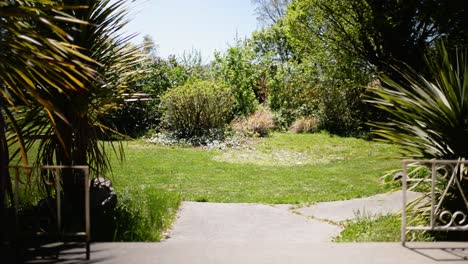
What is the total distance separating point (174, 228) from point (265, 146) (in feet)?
27.9

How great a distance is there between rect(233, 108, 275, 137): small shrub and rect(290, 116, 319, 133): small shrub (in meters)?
1.13

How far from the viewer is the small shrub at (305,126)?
17672 mm

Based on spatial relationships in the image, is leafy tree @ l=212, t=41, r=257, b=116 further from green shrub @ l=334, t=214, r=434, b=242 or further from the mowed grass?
green shrub @ l=334, t=214, r=434, b=242

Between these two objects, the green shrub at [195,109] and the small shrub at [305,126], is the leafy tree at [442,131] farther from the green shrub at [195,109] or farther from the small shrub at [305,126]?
the small shrub at [305,126]

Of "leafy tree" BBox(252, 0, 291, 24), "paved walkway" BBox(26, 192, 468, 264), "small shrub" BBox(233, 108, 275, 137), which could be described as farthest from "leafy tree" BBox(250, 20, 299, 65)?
"paved walkway" BBox(26, 192, 468, 264)

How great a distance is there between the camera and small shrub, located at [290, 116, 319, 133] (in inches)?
696

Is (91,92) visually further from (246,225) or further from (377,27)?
(377,27)

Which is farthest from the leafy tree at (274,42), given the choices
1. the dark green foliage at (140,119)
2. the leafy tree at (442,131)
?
the leafy tree at (442,131)

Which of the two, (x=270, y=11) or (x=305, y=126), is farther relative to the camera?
(x=270, y=11)

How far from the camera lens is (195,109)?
621 inches

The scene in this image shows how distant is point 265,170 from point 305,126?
7421 mm

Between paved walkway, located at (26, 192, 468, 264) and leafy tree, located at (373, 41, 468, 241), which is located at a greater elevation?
leafy tree, located at (373, 41, 468, 241)

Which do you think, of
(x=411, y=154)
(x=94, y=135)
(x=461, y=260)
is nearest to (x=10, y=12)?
(x=94, y=135)

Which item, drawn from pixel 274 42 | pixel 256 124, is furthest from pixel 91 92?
pixel 274 42
